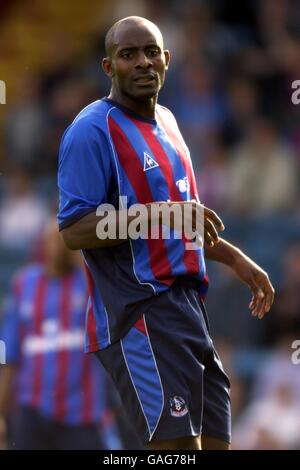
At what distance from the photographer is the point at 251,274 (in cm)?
538

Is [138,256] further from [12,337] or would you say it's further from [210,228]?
[12,337]

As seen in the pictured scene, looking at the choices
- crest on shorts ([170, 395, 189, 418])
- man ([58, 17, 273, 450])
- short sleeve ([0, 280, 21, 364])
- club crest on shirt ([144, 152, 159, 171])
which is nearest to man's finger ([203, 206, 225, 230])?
man ([58, 17, 273, 450])

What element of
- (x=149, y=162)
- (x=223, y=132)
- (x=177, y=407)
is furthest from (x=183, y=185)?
(x=223, y=132)

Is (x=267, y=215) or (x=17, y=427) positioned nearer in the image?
(x=17, y=427)

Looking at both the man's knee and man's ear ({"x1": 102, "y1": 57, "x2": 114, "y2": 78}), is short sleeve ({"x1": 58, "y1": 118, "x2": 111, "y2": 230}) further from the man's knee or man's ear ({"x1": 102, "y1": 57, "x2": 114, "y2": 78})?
the man's knee

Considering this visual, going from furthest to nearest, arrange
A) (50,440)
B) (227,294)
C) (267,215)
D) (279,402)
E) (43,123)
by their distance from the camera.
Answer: (43,123) → (267,215) → (227,294) → (279,402) → (50,440)

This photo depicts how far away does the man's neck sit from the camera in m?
5.12

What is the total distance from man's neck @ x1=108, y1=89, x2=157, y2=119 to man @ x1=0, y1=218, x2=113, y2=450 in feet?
8.39

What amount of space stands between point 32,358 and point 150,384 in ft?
9.49

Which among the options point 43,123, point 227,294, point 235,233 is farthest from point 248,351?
point 43,123

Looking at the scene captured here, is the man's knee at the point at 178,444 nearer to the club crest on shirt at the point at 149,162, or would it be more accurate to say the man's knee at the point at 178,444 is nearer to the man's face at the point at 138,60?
the club crest on shirt at the point at 149,162

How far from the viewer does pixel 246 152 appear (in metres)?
10.7

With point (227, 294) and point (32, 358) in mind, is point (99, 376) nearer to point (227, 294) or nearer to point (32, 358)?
point (32, 358)

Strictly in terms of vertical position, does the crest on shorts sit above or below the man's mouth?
below
